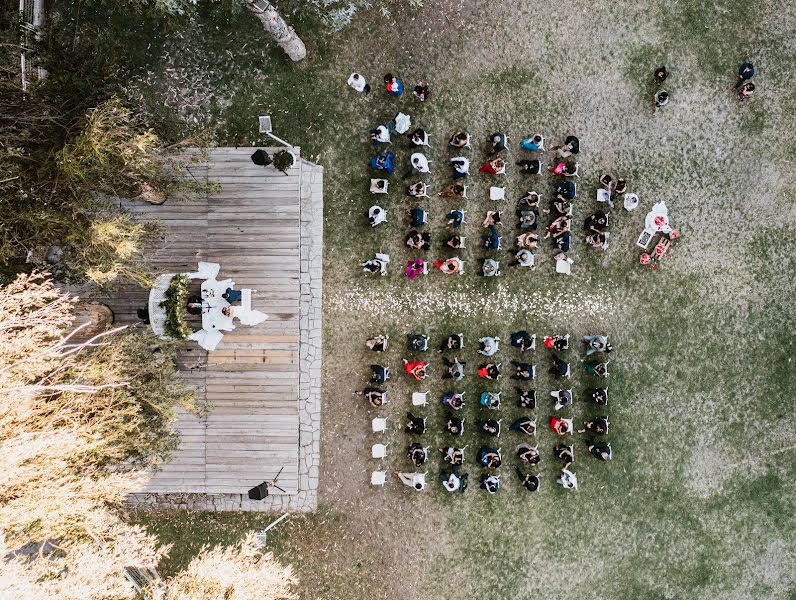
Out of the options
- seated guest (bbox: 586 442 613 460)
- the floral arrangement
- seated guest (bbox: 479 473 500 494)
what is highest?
the floral arrangement

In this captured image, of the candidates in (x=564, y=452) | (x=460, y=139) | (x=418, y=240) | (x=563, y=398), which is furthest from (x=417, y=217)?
(x=564, y=452)

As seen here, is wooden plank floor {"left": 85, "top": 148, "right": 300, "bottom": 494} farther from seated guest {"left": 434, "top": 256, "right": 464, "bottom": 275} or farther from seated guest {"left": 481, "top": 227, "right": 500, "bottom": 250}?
seated guest {"left": 481, "top": 227, "right": 500, "bottom": 250}

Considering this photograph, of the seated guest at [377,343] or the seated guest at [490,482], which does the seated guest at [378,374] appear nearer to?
the seated guest at [377,343]

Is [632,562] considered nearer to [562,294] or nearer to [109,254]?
[562,294]

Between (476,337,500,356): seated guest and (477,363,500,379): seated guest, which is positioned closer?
(476,337,500,356): seated guest

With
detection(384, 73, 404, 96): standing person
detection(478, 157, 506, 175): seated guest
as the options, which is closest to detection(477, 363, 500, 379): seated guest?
detection(478, 157, 506, 175): seated guest
